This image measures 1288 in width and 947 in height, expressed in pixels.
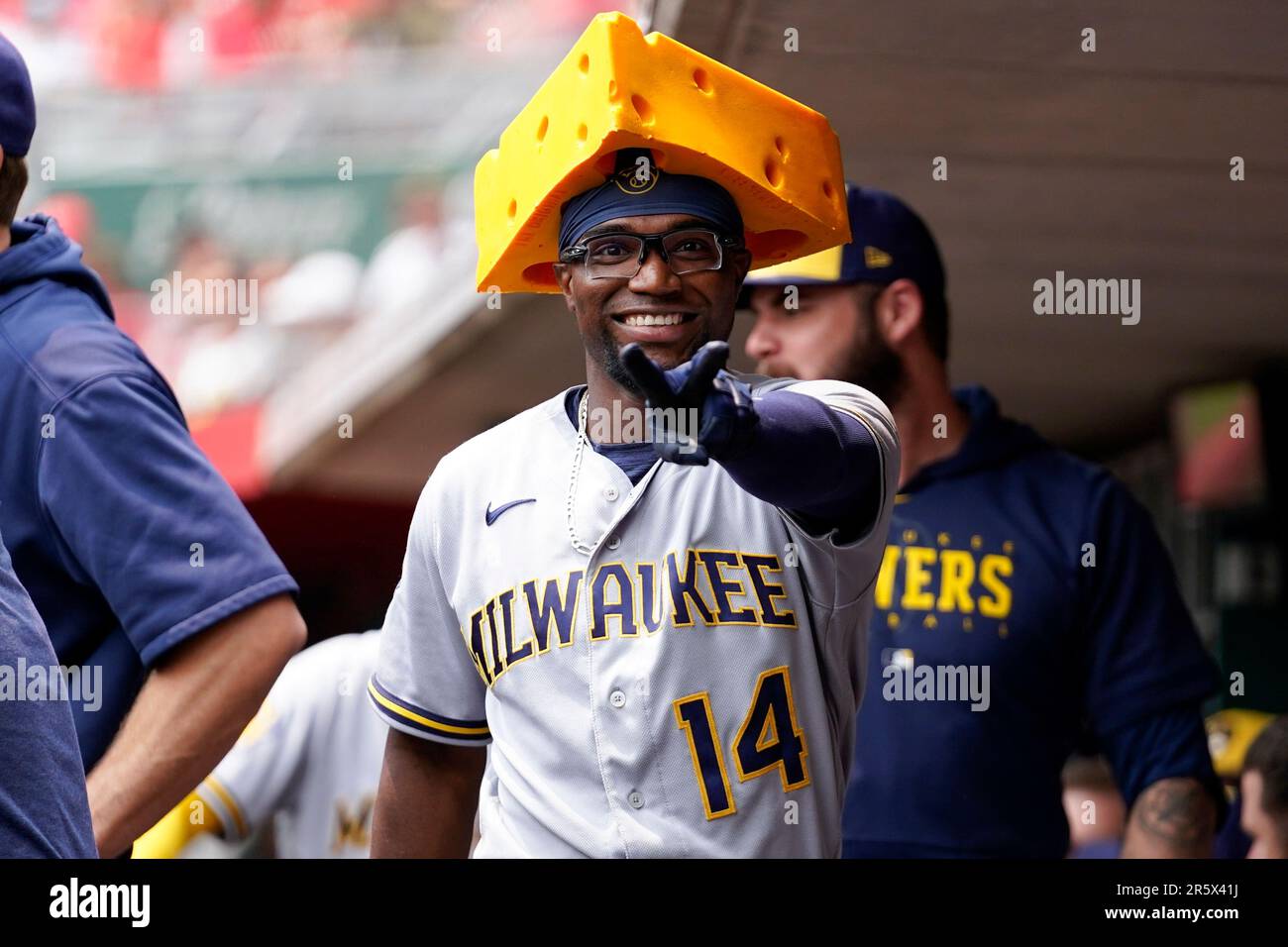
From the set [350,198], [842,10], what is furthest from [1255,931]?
[350,198]

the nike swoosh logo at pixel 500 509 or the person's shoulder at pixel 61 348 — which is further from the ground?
the person's shoulder at pixel 61 348

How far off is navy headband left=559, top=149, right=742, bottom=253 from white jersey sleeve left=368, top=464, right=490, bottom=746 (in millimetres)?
399

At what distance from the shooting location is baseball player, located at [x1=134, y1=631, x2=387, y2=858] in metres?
4.12

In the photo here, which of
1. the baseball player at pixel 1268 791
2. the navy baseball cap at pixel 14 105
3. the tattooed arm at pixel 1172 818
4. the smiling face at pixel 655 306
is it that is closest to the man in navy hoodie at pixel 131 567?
the navy baseball cap at pixel 14 105

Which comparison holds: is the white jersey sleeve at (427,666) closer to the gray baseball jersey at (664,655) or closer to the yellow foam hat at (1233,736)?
the gray baseball jersey at (664,655)

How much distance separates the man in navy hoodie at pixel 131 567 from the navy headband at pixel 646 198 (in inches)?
23.0

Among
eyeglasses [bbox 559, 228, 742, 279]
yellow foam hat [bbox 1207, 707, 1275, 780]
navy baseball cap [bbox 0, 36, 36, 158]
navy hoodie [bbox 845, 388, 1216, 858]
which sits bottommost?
yellow foam hat [bbox 1207, 707, 1275, 780]

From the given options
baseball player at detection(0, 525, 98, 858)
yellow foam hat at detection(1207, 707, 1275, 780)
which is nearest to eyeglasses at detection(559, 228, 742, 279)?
baseball player at detection(0, 525, 98, 858)

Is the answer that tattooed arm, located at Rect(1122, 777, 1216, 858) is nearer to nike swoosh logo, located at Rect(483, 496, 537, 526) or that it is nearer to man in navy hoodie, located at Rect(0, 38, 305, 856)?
nike swoosh logo, located at Rect(483, 496, 537, 526)

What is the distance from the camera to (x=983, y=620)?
11.2 ft

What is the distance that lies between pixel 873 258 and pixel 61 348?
5.13 feet

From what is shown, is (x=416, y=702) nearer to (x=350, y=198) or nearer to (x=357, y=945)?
(x=357, y=945)

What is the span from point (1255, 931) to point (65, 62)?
14777 millimetres

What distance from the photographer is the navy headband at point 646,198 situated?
2.37 m
